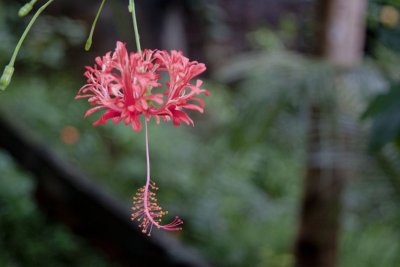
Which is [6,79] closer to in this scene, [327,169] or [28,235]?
[327,169]

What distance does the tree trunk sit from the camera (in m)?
1.95

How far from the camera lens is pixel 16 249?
2926 millimetres

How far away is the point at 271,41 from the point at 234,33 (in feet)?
2.33

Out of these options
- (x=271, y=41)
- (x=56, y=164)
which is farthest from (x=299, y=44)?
(x=56, y=164)

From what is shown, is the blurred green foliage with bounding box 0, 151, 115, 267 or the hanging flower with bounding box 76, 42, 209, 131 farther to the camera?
the blurred green foliage with bounding box 0, 151, 115, 267

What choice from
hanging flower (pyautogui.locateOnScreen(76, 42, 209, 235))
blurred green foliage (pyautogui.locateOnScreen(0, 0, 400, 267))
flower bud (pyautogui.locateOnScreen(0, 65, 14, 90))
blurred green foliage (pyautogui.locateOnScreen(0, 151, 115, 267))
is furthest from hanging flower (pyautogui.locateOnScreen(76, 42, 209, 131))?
blurred green foliage (pyautogui.locateOnScreen(0, 151, 115, 267))

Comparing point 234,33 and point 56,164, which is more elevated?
point 234,33

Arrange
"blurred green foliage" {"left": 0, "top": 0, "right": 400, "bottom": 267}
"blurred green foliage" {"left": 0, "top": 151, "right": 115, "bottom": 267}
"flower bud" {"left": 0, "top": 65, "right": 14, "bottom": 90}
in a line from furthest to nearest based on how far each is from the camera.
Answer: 1. "blurred green foliage" {"left": 0, "top": 151, "right": 115, "bottom": 267}
2. "blurred green foliage" {"left": 0, "top": 0, "right": 400, "bottom": 267}
3. "flower bud" {"left": 0, "top": 65, "right": 14, "bottom": 90}

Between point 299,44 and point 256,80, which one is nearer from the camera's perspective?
point 256,80

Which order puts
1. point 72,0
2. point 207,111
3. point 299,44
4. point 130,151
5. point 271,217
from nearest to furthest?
point 271,217, point 130,151, point 72,0, point 207,111, point 299,44

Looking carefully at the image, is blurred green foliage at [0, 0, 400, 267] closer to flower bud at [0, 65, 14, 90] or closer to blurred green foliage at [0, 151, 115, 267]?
blurred green foliage at [0, 151, 115, 267]

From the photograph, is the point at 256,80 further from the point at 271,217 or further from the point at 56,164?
the point at 271,217

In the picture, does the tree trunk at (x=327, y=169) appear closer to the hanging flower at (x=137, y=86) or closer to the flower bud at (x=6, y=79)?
the hanging flower at (x=137, y=86)

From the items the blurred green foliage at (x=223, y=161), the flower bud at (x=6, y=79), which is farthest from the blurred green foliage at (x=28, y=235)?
the flower bud at (x=6, y=79)
